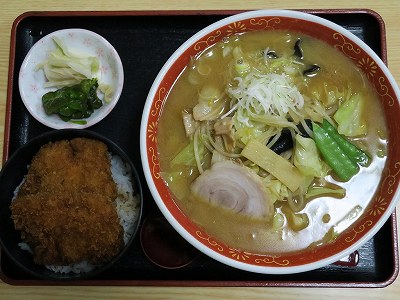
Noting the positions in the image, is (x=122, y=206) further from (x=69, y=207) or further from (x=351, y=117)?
(x=351, y=117)

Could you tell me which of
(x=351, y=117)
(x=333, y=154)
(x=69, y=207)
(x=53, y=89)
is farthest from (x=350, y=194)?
(x=53, y=89)

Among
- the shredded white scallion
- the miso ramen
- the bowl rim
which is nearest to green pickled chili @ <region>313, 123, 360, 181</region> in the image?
the miso ramen

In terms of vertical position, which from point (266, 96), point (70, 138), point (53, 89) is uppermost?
point (266, 96)

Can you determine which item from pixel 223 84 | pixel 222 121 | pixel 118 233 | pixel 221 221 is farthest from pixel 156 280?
pixel 223 84

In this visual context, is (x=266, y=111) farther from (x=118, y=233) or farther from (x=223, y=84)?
(x=118, y=233)

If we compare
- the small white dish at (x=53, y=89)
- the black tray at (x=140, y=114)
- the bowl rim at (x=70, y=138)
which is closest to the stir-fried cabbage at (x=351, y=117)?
the black tray at (x=140, y=114)

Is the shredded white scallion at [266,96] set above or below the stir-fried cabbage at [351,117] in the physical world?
above

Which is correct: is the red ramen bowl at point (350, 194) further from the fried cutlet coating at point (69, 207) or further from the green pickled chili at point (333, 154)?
the fried cutlet coating at point (69, 207)

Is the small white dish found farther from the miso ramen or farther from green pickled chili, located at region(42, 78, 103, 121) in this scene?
the miso ramen
